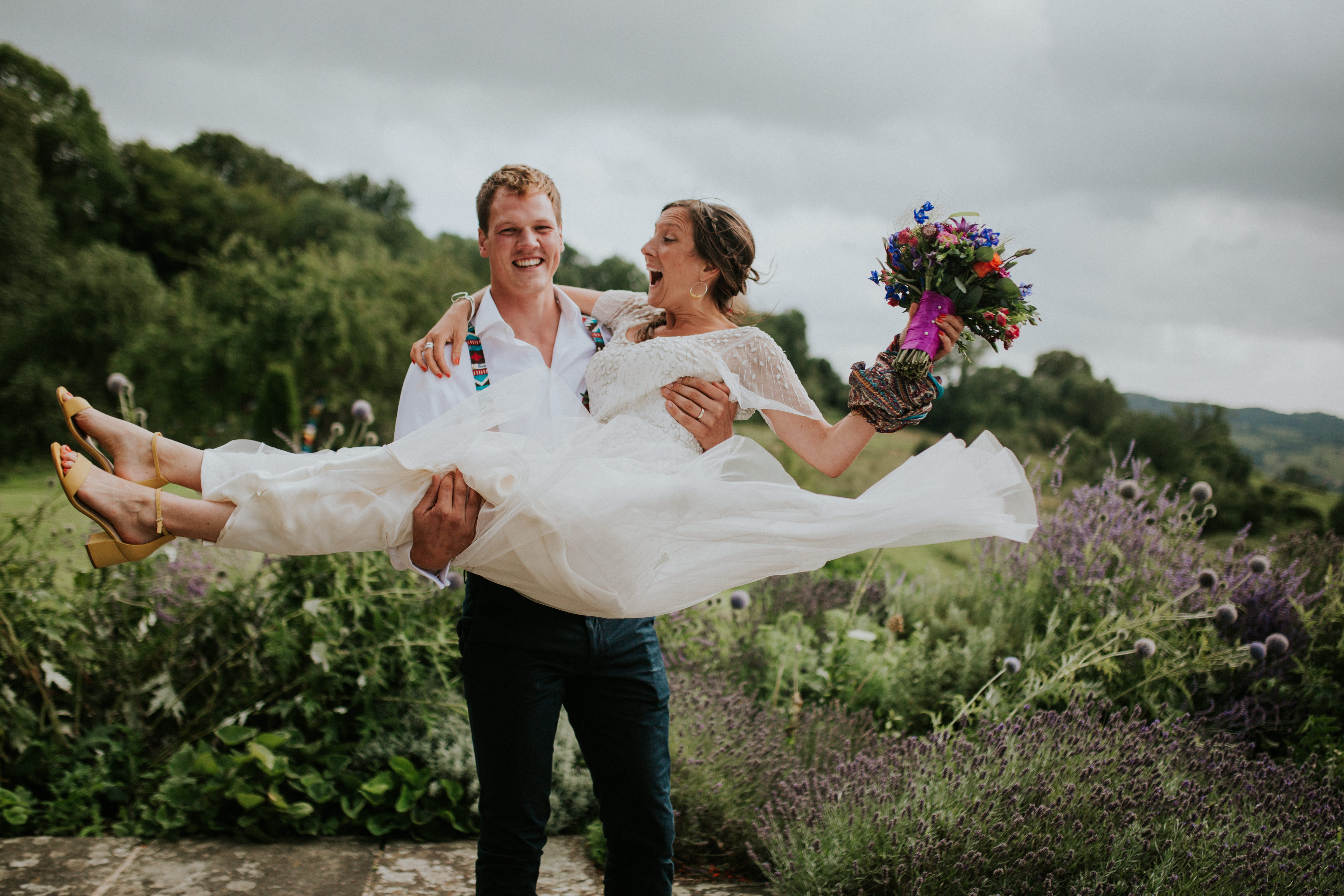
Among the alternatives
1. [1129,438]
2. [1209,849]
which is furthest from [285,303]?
[1209,849]

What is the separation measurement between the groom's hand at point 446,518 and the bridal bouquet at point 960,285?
3.55ft

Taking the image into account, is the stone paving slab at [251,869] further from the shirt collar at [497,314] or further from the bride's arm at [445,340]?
the shirt collar at [497,314]

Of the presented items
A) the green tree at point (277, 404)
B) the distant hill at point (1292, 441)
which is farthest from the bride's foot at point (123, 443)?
the green tree at point (277, 404)

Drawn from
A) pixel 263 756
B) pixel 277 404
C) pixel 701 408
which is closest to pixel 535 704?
pixel 701 408

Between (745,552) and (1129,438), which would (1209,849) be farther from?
(1129,438)

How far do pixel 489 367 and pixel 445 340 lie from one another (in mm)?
149

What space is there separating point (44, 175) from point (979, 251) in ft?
86.1

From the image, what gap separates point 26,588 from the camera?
11.0 ft

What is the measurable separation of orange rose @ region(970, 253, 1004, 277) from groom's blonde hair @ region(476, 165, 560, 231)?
120 cm

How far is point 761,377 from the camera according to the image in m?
2.26

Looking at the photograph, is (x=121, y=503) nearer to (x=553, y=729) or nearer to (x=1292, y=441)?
(x=553, y=729)

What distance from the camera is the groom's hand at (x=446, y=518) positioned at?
190 centimetres

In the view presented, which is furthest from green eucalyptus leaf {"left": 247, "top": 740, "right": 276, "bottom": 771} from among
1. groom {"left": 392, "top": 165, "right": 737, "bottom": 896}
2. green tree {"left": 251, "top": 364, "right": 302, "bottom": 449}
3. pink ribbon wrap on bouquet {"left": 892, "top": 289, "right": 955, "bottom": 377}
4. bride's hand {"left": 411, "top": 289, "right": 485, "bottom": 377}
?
green tree {"left": 251, "top": 364, "right": 302, "bottom": 449}

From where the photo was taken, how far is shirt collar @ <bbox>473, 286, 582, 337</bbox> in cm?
233
